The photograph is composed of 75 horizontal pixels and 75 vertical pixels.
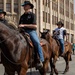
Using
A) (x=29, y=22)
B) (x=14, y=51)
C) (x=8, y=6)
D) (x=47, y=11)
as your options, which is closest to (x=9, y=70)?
(x=14, y=51)

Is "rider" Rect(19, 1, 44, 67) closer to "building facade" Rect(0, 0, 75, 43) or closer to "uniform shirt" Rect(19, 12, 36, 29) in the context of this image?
"uniform shirt" Rect(19, 12, 36, 29)

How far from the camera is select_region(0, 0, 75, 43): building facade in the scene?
57.5m

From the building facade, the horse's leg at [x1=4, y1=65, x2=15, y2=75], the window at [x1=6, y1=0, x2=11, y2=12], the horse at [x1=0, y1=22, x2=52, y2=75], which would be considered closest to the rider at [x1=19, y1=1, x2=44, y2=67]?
the horse at [x1=0, y1=22, x2=52, y2=75]

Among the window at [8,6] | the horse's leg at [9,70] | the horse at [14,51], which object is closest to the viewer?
the horse at [14,51]

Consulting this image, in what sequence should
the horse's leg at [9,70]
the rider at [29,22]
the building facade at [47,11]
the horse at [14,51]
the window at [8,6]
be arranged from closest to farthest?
the horse at [14,51] → the horse's leg at [9,70] → the rider at [29,22] → the building facade at [47,11] → the window at [8,6]

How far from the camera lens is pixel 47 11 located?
7062cm

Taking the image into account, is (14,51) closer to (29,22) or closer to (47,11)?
(29,22)

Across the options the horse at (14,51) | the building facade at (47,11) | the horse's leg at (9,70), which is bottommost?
the horse's leg at (9,70)

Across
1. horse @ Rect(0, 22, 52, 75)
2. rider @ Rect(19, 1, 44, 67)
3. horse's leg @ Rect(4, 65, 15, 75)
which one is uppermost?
rider @ Rect(19, 1, 44, 67)

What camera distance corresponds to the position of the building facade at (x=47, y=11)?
5753cm

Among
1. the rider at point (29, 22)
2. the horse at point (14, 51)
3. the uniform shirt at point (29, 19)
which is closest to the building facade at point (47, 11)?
the rider at point (29, 22)

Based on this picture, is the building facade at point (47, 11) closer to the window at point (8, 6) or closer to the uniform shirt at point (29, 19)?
the window at point (8, 6)

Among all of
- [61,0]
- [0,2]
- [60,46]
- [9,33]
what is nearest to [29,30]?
[9,33]

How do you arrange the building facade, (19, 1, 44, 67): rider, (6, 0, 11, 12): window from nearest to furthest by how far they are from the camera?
(19, 1, 44, 67): rider < the building facade < (6, 0, 11, 12): window
